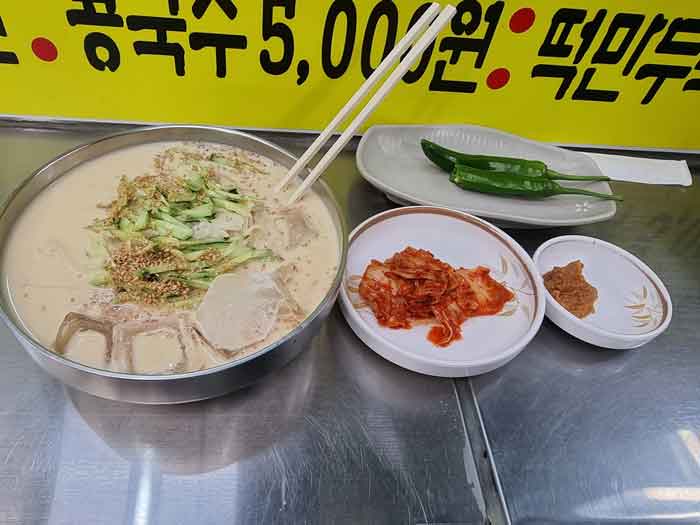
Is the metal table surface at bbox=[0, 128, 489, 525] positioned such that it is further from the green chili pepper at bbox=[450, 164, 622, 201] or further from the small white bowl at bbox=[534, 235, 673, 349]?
the green chili pepper at bbox=[450, 164, 622, 201]

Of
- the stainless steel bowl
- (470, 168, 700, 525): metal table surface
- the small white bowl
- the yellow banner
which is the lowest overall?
(470, 168, 700, 525): metal table surface

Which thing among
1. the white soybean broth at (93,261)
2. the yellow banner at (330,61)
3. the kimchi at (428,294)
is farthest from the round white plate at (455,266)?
the yellow banner at (330,61)

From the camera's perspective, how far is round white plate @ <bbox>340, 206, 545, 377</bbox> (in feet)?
4.31

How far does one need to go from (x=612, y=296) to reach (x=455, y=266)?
0.46 metres

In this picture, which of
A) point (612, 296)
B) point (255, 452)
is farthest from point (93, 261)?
point (612, 296)

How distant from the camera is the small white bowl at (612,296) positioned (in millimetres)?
1452

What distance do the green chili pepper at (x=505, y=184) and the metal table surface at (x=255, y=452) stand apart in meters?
0.70

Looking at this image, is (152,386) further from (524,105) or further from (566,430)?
(524,105)

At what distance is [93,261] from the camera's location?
4.18ft

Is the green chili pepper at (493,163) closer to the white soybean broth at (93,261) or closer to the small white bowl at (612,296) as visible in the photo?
the small white bowl at (612,296)

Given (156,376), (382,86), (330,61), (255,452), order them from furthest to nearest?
(330,61) < (382,86) < (255,452) < (156,376)

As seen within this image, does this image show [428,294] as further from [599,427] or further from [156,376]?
[156,376]

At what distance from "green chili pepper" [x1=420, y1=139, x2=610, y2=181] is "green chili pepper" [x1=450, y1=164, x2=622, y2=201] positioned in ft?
0.09

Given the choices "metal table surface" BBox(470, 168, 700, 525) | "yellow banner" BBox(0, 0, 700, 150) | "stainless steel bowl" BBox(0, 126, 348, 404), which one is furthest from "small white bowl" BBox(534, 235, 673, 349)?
"stainless steel bowl" BBox(0, 126, 348, 404)
